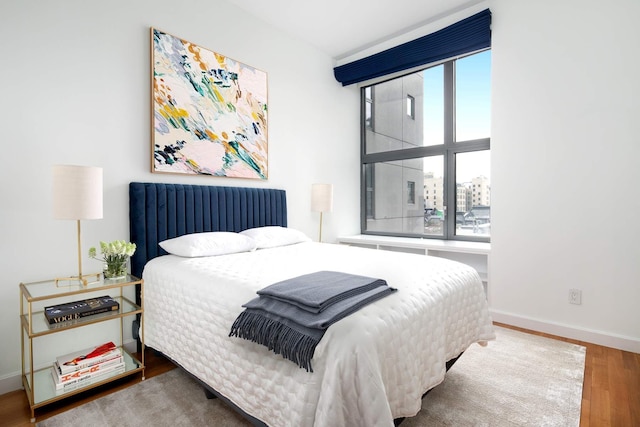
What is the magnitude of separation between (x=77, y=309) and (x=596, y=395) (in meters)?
2.86

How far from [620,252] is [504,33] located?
6.66ft

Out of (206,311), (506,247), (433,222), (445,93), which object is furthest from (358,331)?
(445,93)

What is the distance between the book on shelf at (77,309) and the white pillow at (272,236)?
3.60 ft

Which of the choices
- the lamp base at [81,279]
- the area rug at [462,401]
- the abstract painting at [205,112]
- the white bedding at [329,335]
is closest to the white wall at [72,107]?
the abstract painting at [205,112]

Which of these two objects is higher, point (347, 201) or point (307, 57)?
point (307, 57)

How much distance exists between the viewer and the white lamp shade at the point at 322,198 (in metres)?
3.58

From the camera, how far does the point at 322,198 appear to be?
3586 millimetres

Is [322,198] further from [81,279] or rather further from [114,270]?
[81,279]

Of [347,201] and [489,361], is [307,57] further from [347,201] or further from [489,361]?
[489,361]

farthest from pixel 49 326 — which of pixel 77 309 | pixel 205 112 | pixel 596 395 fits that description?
pixel 596 395

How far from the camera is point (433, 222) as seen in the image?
380cm

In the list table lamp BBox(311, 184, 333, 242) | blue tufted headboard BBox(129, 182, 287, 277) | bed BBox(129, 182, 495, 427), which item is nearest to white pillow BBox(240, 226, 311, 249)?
bed BBox(129, 182, 495, 427)

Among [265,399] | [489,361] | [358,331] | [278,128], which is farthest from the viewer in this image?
[278,128]

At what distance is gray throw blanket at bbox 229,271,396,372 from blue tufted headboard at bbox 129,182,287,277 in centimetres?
133
